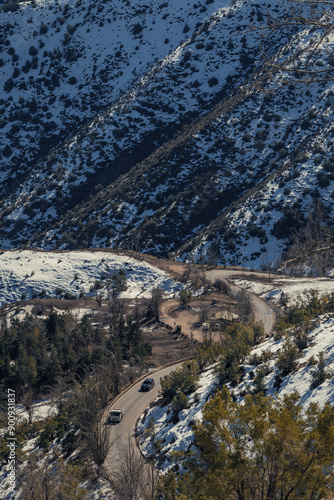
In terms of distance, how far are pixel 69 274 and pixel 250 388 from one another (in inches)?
1782

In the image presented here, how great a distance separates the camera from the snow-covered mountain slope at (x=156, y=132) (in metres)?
73.4

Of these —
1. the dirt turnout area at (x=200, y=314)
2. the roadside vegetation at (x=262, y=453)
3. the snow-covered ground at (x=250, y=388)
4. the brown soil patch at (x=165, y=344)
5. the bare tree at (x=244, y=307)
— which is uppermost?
the roadside vegetation at (x=262, y=453)

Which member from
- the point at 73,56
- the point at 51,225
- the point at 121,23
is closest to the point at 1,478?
the point at 51,225

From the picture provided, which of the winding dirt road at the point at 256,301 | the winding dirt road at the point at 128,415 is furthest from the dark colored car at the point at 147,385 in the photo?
the winding dirt road at the point at 256,301

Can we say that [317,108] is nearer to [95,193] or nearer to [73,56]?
[95,193]

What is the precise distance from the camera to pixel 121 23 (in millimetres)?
120438

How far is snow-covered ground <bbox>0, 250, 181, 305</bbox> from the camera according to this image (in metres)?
55.2

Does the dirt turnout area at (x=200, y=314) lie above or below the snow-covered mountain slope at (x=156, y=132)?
below

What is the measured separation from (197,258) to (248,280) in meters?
14.1

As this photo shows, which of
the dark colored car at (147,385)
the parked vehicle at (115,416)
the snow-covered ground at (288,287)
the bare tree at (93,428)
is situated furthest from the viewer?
the snow-covered ground at (288,287)

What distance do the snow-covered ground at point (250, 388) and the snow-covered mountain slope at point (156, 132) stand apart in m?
41.0

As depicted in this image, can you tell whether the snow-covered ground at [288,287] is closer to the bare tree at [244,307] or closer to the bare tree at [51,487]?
the bare tree at [244,307]

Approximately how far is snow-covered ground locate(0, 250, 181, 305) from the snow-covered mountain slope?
12051 mm

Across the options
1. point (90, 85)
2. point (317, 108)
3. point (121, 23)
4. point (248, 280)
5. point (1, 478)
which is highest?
point (121, 23)
